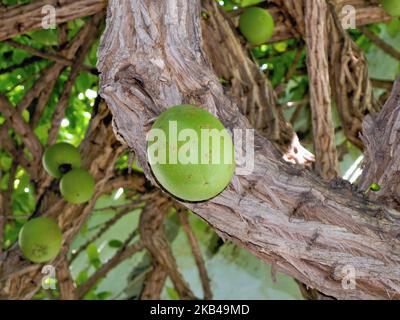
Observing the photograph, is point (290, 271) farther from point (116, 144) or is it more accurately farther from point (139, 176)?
point (139, 176)

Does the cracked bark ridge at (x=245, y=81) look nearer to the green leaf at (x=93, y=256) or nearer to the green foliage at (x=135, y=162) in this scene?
the green foliage at (x=135, y=162)

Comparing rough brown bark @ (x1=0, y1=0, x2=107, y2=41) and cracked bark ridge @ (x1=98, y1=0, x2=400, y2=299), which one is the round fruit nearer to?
rough brown bark @ (x1=0, y1=0, x2=107, y2=41)

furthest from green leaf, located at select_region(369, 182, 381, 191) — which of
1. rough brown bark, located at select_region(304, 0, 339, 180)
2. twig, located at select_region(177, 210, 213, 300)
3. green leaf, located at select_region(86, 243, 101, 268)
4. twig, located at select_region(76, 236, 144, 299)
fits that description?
green leaf, located at select_region(86, 243, 101, 268)

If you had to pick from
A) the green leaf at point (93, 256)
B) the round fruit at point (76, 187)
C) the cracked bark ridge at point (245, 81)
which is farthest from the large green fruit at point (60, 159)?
the green leaf at point (93, 256)

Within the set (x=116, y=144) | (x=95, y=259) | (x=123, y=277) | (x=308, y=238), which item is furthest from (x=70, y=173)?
(x=123, y=277)

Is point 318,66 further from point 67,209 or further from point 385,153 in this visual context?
point 67,209
